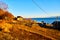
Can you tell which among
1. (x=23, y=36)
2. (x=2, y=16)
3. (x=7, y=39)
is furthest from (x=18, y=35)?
(x=2, y=16)

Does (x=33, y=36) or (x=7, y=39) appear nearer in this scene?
(x=7, y=39)

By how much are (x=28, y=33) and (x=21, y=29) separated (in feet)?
5.98

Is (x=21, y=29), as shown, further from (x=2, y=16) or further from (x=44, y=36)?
(x=2, y=16)

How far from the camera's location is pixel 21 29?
23.7 m

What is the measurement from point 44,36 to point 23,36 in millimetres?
1993

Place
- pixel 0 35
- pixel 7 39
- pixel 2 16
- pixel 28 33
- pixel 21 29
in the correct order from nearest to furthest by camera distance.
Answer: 1. pixel 7 39
2. pixel 0 35
3. pixel 28 33
4. pixel 21 29
5. pixel 2 16

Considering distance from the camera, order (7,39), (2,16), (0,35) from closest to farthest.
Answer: (7,39)
(0,35)
(2,16)

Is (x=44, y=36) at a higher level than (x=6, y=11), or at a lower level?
lower

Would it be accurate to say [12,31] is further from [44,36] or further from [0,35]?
[44,36]

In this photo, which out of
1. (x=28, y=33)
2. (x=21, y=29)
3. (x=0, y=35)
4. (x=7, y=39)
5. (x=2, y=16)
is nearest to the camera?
(x=7, y=39)

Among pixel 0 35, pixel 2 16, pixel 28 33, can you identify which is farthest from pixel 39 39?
pixel 2 16

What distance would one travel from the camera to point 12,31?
22891 mm

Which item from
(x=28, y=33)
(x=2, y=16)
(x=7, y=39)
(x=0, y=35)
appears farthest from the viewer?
(x=2, y=16)

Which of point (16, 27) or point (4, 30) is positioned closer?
point (4, 30)
